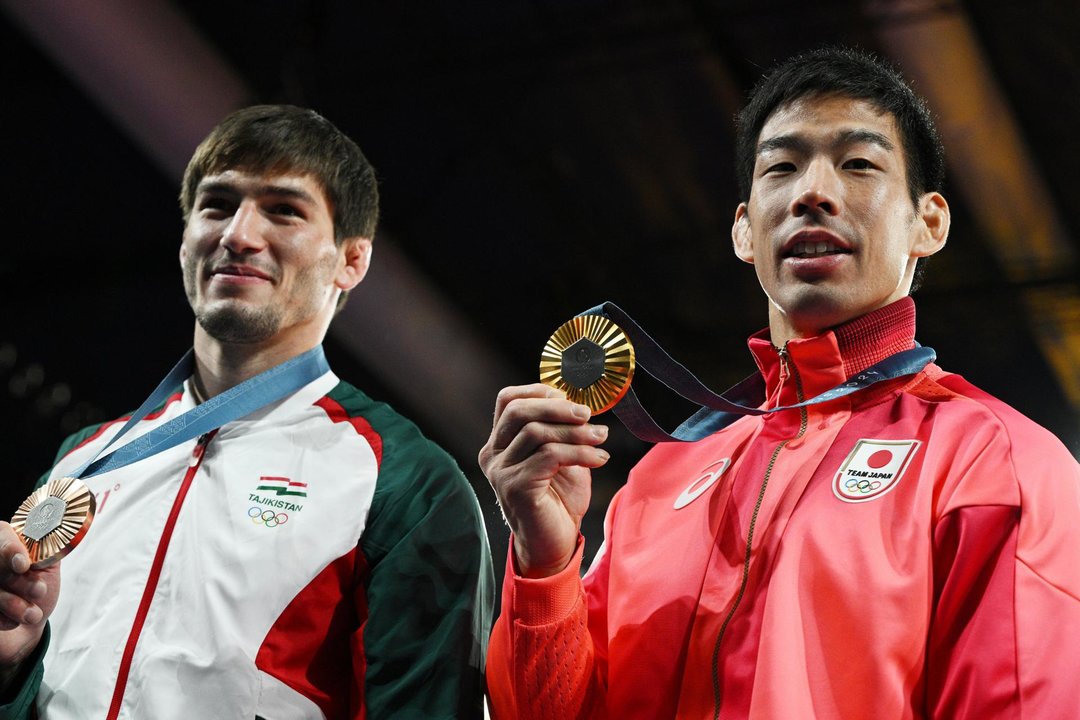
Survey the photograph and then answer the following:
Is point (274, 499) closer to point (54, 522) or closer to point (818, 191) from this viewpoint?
point (54, 522)

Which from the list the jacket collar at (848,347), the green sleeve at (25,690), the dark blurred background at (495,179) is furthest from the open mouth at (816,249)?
the dark blurred background at (495,179)

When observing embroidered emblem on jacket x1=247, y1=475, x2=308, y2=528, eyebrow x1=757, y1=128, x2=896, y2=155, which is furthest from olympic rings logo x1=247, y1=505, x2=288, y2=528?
eyebrow x1=757, y1=128, x2=896, y2=155

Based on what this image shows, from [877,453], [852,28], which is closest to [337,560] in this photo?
[877,453]

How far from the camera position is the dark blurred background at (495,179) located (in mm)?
5961

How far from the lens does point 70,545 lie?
1855 millimetres

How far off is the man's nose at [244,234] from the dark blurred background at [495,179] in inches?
147

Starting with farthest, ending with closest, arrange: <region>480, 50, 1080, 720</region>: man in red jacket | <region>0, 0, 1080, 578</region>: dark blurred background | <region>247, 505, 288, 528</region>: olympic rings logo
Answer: <region>0, 0, 1080, 578</region>: dark blurred background < <region>247, 505, 288, 528</region>: olympic rings logo < <region>480, 50, 1080, 720</region>: man in red jacket

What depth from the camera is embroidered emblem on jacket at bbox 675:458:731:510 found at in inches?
72.2

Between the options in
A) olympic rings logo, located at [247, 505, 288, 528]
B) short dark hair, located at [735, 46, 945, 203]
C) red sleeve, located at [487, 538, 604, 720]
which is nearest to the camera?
red sleeve, located at [487, 538, 604, 720]

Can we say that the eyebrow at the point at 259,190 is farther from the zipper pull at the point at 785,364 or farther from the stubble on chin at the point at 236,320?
the zipper pull at the point at 785,364

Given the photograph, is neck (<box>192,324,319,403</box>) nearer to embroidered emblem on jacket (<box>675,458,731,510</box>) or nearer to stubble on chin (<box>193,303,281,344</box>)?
stubble on chin (<box>193,303,281,344</box>)

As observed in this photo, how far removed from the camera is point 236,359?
7.73 ft

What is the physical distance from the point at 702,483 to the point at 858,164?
1.86ft

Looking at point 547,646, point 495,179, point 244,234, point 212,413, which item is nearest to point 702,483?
point 547,646
